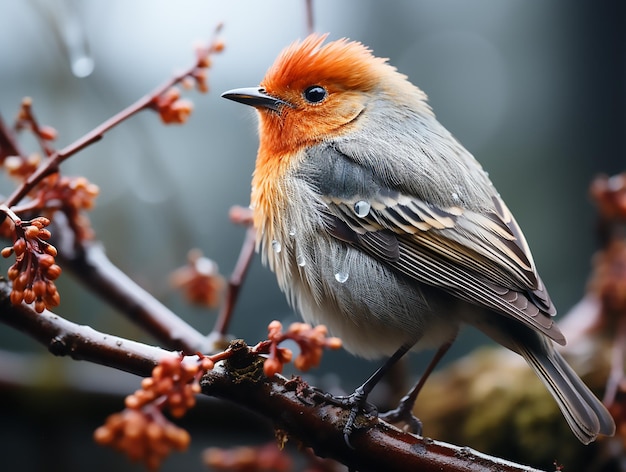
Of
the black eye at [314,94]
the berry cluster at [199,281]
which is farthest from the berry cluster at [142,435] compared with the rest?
the black eye at [314,94]

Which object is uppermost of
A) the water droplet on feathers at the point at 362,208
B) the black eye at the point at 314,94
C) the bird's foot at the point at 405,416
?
the black eye at the point at 314,94

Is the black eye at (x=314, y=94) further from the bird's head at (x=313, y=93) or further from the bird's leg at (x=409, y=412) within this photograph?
the bird's leg at (x=409, y=412)

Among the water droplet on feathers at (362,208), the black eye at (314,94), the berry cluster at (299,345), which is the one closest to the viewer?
the berry cluster at (299,345)

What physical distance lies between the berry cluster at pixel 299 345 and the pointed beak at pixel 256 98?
3.02ft

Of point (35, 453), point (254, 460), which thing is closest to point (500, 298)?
point (254, 460)

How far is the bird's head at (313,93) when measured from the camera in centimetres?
192

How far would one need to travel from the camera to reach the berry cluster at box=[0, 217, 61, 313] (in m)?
1.09

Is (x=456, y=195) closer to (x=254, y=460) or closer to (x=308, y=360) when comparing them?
(x=308, y=360)

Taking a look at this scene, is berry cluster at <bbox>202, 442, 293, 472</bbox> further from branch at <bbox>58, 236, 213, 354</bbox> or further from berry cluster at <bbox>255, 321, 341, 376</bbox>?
berry cluster at <bbox>255, 321, 341, 376</bbox>

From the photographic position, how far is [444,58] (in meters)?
3.28

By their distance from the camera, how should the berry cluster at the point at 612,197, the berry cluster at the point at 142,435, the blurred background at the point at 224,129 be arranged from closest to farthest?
the berry cluster at the point at 142,435
the berry cluster at the point at 612,197
the blurred background at the point at 224,129

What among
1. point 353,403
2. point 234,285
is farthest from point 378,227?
point 353,403

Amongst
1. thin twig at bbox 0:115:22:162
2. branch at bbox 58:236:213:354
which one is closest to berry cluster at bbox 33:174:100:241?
thin twig at bbox 0:115:22:162

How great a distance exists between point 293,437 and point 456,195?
0.86 meters
